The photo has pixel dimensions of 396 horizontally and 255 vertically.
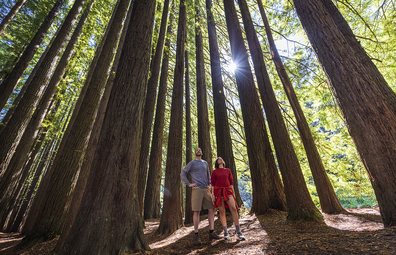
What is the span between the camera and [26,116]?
6211 mm

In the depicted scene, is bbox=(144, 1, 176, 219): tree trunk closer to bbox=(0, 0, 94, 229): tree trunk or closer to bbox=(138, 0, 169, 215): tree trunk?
bbox=(138, 0, 169, 215): tree trunk

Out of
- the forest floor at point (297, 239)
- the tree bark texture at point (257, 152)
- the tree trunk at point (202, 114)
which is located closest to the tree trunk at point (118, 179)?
the forest floor at point (297, 239)

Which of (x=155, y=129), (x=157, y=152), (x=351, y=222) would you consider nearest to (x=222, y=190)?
(x=351, y=222)

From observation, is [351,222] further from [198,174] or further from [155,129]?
[155,129]

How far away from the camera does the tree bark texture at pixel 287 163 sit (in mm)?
3779

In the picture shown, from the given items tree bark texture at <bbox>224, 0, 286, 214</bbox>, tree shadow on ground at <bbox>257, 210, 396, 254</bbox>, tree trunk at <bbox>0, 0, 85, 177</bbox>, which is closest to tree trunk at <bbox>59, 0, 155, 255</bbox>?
tree shadow on ground at <bbox>257, 210, 396, 254</bbox>

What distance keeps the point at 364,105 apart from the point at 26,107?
949 cm

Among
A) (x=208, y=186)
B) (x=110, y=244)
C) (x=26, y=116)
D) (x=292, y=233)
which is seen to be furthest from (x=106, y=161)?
(x=26, y=116)

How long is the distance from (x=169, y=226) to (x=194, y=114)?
311 inches

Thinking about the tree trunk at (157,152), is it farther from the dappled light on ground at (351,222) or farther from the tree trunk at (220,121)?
the dappled light on ground at (351,222)

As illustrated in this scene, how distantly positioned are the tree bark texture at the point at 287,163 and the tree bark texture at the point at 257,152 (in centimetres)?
49

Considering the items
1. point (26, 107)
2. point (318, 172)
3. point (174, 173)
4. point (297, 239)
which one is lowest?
point (297, 239)

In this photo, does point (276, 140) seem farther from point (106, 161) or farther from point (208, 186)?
point (106, 161)

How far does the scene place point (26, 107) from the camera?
6.23 metres
